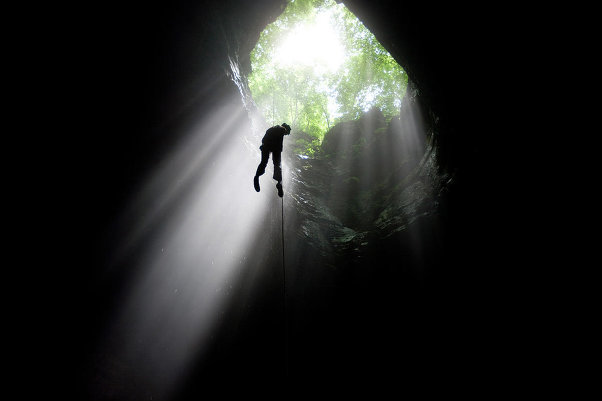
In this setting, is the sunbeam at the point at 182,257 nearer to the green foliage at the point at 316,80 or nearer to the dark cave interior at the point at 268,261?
the dark cave interior at the point at 268,261

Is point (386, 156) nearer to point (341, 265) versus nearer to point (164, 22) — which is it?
point (341, 265)

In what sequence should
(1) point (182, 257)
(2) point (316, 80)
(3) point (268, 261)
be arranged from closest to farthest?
(1) point (182, 257) < (3) point (268, 261) < (2) point (316, 80)

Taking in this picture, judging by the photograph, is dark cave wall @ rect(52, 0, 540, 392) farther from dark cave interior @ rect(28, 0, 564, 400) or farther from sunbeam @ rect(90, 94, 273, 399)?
sunbeam @ rect(90, 94, 273, 399)

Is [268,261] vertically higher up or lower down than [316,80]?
lower down

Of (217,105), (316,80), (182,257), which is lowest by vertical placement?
(182,257)

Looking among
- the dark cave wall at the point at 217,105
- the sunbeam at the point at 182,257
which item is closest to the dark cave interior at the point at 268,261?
the dark cave wall at the point at 217,105

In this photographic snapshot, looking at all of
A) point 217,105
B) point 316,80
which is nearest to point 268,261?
point 217,105

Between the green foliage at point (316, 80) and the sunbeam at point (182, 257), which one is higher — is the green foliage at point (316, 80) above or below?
above

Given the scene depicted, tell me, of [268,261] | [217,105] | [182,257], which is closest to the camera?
[182,257]

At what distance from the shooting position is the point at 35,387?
131 inches

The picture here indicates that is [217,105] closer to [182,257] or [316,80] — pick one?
[182,257]

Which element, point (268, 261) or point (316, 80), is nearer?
→ point (268, 261)

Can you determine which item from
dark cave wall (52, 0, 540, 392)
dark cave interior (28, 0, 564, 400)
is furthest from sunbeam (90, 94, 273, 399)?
dark cave wall (52, 0, 540, 392)

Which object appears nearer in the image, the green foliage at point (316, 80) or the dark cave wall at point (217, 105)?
the dark cave wall at point (217, 105)
